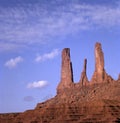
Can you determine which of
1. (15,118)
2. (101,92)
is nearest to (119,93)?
(101,92)

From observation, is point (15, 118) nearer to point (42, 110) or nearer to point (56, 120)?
point (42, 110)

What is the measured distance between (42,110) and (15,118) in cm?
1080

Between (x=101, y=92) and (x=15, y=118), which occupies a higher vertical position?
(x=101, y=92)

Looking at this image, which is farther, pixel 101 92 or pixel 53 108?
pixel 101 92

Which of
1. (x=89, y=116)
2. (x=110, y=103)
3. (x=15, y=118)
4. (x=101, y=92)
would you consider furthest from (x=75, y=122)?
(x=101, y=92)

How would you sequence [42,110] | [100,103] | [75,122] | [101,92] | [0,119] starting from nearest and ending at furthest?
Result: [75,122] < [100,103] < [42,110] < [0,119] < [101,92]

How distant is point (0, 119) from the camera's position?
179125mm

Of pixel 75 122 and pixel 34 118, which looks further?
pixel 34 118

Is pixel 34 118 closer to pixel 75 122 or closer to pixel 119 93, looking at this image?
pixel 75 122

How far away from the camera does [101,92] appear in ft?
650

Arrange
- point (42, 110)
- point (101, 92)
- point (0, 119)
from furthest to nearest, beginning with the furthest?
point (101, 92) → point (0, 119) → point (42, 110)

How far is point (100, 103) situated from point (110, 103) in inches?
129

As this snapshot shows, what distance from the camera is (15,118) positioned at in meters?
172

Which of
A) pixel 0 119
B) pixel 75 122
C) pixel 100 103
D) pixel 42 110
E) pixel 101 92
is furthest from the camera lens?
pixel 101 92
